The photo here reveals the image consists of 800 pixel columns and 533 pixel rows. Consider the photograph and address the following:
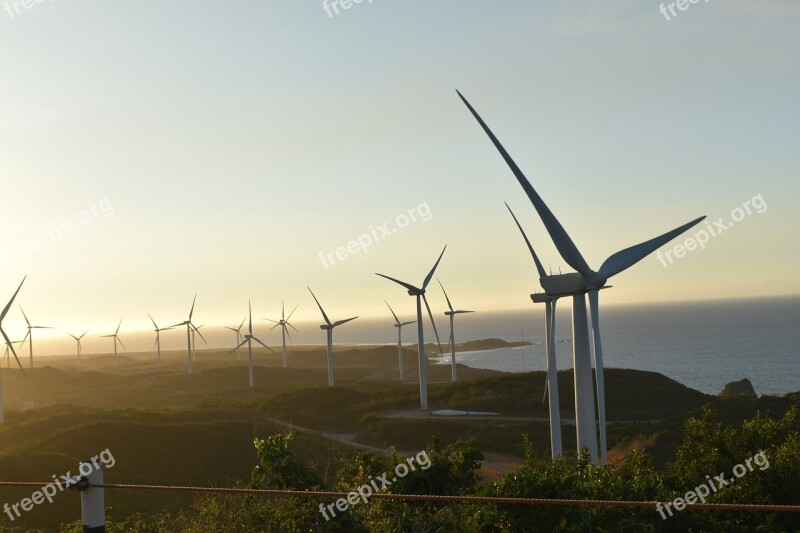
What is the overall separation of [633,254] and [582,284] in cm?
302

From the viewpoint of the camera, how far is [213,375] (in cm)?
17600

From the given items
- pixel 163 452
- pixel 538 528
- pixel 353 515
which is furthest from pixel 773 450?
pixel 163 452

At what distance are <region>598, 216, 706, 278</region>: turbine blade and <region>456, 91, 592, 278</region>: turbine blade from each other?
4.01 ft

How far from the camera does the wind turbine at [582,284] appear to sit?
97.7 ft

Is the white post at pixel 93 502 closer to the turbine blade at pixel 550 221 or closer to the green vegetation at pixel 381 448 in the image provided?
the green vegetation at pixel 381 448

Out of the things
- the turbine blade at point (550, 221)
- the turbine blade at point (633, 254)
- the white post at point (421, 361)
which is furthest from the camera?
the white post at point (421, 361)

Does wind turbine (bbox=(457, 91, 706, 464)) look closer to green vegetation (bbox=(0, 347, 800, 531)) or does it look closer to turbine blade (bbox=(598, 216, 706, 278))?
turbine blade (bbox=(598, 216, 706, 278))

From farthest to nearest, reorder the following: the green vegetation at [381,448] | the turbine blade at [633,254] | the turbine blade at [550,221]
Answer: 1. the turbine blade at [633,254]
2. the turbine blade at [550,221]
3. the green vegetation at [381,448]

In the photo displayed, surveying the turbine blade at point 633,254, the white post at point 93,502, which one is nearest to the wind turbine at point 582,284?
the turbine blade at point 633,254

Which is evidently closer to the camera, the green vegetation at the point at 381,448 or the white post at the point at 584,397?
the green vegetation at the point at 381,448

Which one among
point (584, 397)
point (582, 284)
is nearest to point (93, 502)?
point (584, 397)

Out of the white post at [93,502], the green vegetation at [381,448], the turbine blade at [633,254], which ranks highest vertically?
the turbine blade at [633,254]

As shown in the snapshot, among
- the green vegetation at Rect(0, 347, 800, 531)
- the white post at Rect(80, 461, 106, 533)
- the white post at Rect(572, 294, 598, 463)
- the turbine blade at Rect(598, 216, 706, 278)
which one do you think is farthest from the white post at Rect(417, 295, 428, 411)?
the white post at Rect(80, 461, 106, 533)

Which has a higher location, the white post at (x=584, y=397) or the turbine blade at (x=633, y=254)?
the turbine blade at (x=633, y=254)
